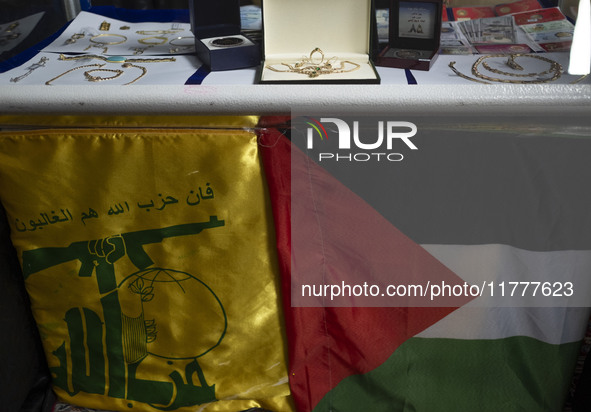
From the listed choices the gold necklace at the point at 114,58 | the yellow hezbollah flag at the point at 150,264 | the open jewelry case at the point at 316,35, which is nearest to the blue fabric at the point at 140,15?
the gold necklace at the point at 114,58

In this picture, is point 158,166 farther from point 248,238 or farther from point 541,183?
point 541,183

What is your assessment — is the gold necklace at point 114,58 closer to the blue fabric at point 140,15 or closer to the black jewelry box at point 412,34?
the blue fabric at point 140,15

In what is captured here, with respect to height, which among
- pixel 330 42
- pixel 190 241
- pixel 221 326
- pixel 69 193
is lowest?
pixel 221 326

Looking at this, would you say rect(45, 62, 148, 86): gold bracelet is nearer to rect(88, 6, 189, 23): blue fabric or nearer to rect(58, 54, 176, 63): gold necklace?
rect(58, 54, 176, 63): gold necklace

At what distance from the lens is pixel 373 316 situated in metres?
1.14

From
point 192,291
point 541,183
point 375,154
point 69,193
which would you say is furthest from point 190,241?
point 541,183

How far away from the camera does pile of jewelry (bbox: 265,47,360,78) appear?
1.02 m

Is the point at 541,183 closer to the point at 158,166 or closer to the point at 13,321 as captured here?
the point at 158,166

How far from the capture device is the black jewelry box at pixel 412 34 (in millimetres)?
1073

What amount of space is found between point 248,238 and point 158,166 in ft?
0.73

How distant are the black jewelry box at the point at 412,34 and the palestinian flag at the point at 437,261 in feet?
0.52

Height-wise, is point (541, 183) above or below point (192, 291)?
above

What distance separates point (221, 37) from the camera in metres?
1.14

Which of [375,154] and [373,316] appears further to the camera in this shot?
[373,316]
